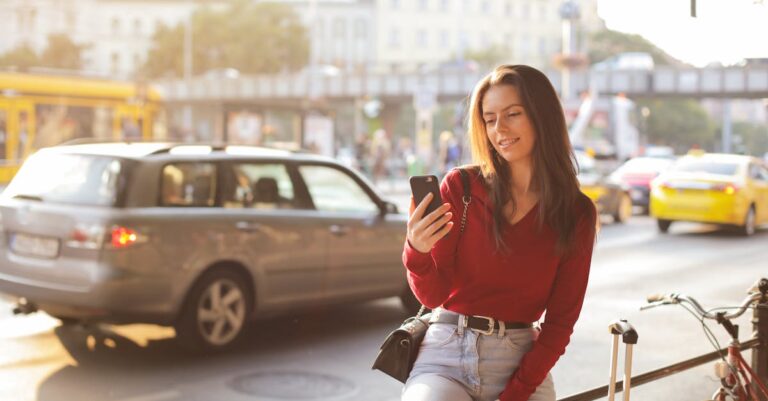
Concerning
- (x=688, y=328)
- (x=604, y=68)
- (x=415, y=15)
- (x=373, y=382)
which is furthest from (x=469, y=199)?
(x=415, y=15)

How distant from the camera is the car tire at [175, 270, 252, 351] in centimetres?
706

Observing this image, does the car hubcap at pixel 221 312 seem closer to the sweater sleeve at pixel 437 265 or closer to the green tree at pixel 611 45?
the sweater sleeve at pixel 437 265

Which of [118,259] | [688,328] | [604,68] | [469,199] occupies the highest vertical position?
[604,68]

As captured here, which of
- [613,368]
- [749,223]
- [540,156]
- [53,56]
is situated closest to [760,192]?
[749,223]

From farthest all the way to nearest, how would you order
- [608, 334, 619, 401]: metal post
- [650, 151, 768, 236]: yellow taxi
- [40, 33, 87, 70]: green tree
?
[40, 33, 87, 70]: green tree, [650, 151, 768, 236]: yellow taxi, [608, 334, 619, 401]: metal post

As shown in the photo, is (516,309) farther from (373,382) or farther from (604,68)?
(604,68)

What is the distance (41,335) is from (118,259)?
158 cm

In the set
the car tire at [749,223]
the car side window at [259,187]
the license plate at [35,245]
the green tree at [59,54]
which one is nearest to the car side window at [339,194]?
the car side window at [259,187]

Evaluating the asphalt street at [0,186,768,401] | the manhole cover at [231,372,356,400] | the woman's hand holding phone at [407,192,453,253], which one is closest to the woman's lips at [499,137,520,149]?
the woman's hand holding phone at [407,192,453,253]

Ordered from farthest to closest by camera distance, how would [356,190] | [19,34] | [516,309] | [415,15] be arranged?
[415,15]
[19,34]
[356,190]
[516,309]

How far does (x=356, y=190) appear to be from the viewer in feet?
28.5

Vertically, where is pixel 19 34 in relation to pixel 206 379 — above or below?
above

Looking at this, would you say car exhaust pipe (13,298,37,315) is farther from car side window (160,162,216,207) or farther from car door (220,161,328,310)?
car door (220,161,328,310)

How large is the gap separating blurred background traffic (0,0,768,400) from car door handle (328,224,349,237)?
289 mm
